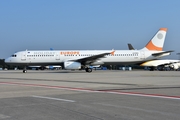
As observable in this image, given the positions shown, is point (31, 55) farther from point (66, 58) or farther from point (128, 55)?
point (128, 55)

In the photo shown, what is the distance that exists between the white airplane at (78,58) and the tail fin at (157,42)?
2.68m

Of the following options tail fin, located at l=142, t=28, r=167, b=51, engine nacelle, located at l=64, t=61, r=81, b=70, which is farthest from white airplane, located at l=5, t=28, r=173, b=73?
tail fin, located at l=142, t=28, r=167, b=51

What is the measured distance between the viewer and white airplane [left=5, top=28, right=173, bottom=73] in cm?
4194

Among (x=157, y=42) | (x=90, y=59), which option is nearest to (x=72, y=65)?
(x=90, y=59)

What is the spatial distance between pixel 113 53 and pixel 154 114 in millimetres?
37151

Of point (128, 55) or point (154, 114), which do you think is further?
point (128, 55)

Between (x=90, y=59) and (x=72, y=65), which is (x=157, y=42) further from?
(x=72, y=65)

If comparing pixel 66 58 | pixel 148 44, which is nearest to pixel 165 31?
pixel 148 44

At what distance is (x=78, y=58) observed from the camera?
1698 inches

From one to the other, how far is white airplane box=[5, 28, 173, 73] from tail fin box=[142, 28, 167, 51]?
2.68 meters

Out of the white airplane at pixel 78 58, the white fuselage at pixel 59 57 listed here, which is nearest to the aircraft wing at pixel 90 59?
the white airplane at pixel 78 58

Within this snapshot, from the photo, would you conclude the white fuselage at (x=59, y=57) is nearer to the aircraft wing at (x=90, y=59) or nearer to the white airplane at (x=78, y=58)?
the white airplane at (x=78, y=58)

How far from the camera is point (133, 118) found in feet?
21.4

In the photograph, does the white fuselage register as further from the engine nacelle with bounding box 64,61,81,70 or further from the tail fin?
the tail fin
